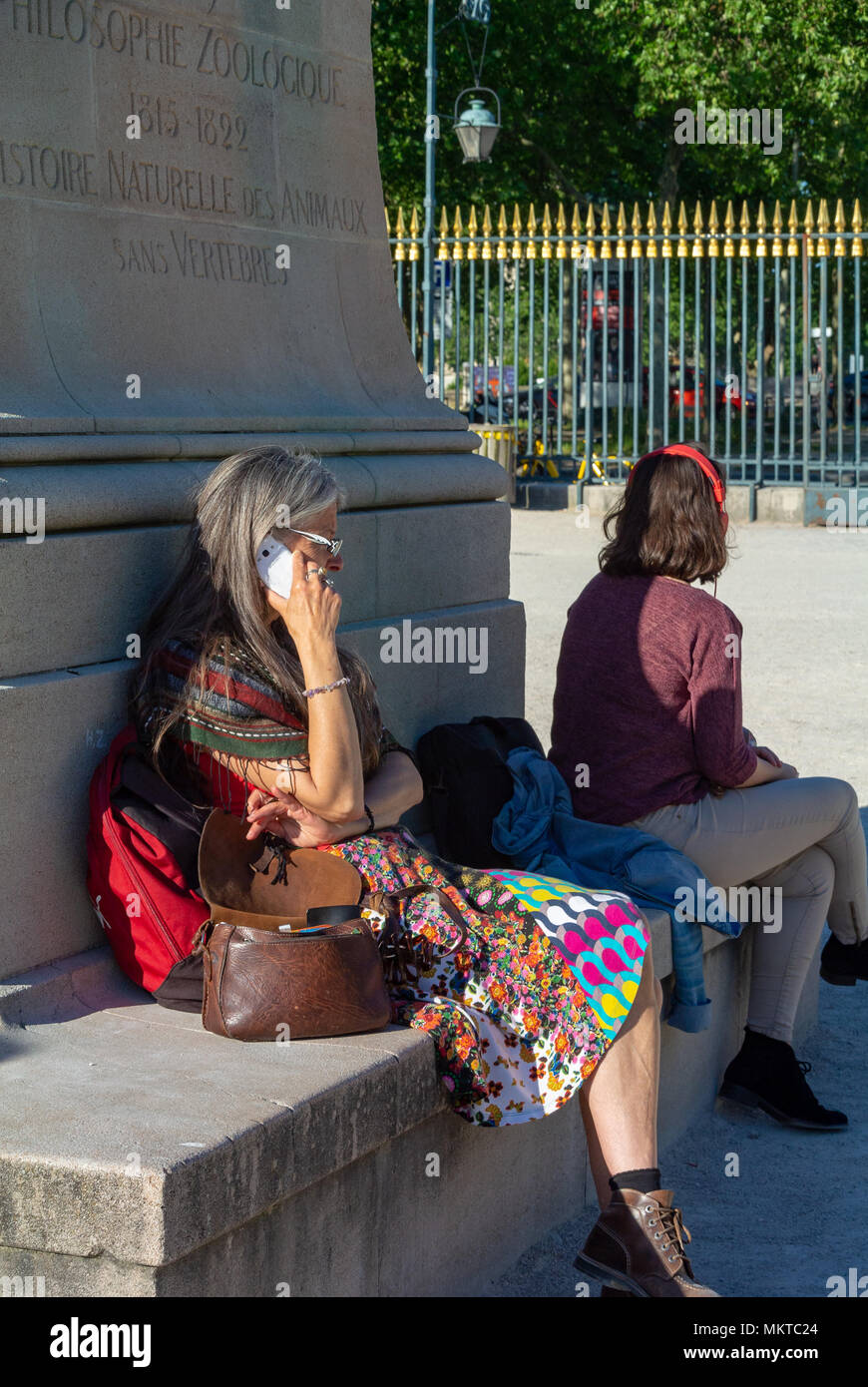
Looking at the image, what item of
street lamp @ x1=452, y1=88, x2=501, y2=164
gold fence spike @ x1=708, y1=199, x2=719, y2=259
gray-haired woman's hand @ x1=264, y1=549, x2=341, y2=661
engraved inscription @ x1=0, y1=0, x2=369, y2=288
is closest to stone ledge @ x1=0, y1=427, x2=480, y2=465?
engraved inscription @ x1=0, y1=0, x2=369, y2=288

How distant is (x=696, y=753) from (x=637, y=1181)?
4.25 ft

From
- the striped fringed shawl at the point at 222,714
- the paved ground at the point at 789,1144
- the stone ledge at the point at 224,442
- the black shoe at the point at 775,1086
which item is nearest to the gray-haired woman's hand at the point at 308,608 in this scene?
the striped fringed shawl at the point at 222,714

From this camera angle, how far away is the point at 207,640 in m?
3.17

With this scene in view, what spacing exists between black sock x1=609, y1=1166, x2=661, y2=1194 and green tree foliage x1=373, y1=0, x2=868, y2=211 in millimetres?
22935

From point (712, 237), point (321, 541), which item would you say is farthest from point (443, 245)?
point (321, 541)

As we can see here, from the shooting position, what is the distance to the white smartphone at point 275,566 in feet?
10.4

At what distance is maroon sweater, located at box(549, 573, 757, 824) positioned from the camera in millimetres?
3990

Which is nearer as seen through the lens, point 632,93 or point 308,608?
point 308,608

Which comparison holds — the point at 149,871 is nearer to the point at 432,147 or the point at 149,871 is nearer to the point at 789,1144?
the point at 789,1144

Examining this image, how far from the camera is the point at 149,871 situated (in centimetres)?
305

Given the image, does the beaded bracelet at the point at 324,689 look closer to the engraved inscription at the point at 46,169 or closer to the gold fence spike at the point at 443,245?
the engraved inscription at the point at 46,169

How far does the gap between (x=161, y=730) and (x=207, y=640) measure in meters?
0.19

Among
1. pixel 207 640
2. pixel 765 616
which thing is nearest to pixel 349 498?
pixel 207 640

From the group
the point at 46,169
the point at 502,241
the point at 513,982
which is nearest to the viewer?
the point at 513,982
